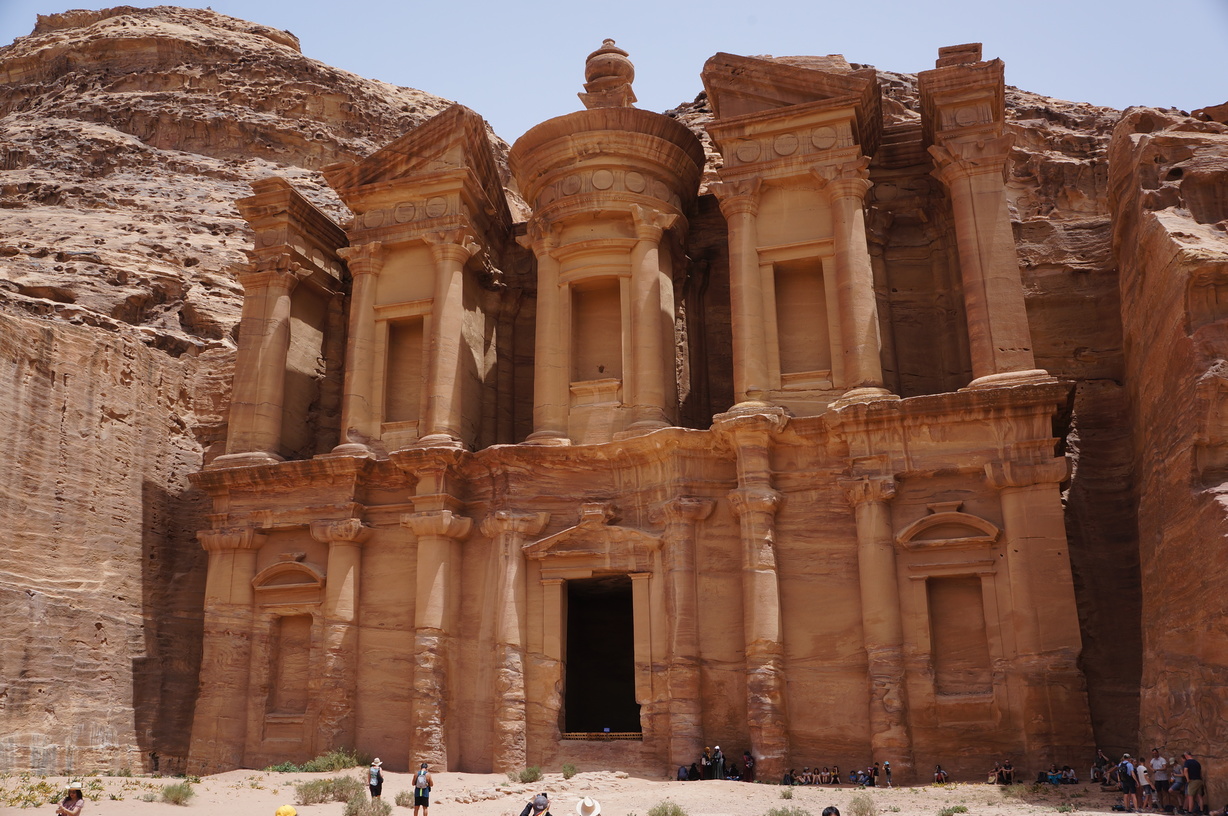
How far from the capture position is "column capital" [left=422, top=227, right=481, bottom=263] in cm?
2316

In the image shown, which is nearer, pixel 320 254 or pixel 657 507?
pixel 657 507

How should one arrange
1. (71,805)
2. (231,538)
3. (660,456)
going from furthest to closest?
1. (231,538)
2. (660,456)
3. (71,805)

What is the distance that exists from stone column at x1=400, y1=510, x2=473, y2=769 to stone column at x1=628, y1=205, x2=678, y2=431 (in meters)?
4.19

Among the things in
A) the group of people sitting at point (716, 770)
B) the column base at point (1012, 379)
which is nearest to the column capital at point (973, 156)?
the column base at point (1012, 379)

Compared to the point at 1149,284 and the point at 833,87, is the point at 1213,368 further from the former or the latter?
the point at 833,87

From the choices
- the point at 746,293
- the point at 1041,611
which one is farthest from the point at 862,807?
the point at 746,293

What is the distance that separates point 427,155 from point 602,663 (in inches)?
499

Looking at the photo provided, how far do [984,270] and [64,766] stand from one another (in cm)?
1963

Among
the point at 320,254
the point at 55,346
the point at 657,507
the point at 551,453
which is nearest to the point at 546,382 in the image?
the point at 551,453

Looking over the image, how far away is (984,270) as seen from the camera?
65.9 feet

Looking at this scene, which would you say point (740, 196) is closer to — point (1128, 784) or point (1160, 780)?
point (1128, 784)

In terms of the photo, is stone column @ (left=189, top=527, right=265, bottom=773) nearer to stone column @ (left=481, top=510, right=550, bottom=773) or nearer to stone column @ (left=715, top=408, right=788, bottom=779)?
stone column @ (left=481, top=510, right=550, bottom=773)

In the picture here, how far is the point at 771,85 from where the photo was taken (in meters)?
22.1

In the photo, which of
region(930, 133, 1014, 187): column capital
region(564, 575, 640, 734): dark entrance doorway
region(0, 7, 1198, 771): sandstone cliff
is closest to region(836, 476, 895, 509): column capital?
region(0, 7, 1198, 771): sandstone cliff
